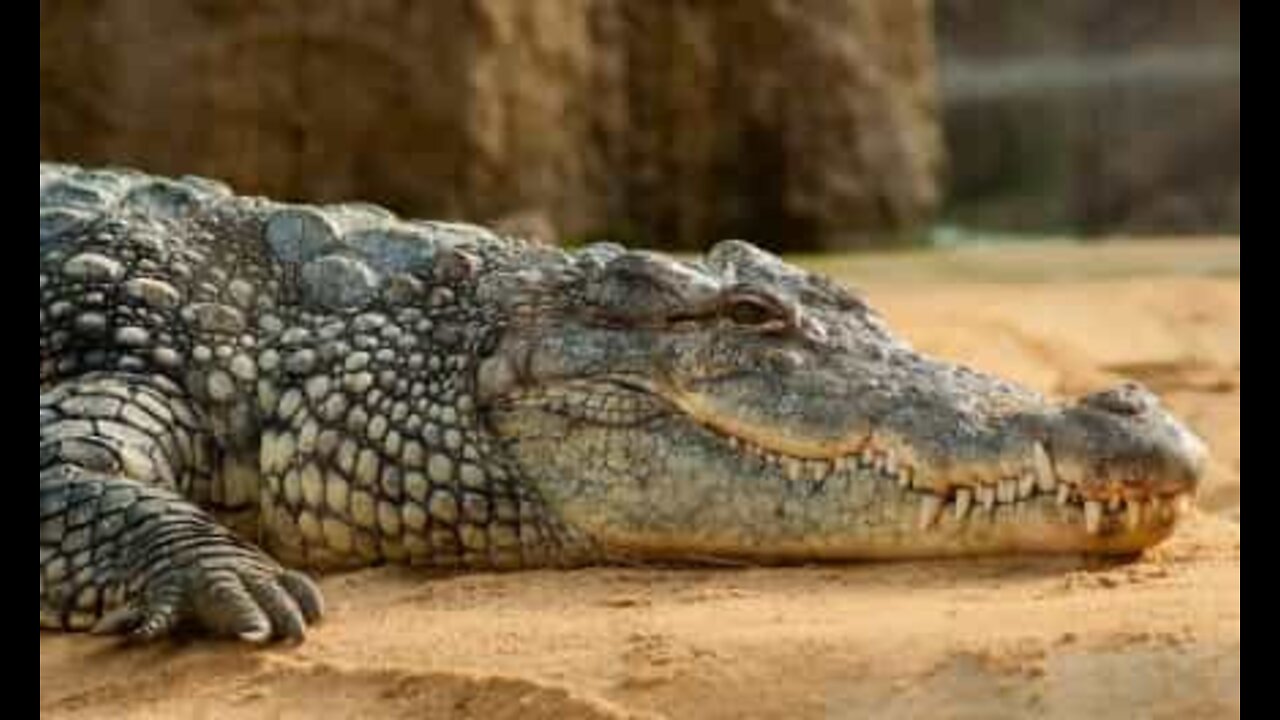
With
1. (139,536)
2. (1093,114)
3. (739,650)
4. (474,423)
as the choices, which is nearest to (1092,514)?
(739,650)

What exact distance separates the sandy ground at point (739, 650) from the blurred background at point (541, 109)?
569cm

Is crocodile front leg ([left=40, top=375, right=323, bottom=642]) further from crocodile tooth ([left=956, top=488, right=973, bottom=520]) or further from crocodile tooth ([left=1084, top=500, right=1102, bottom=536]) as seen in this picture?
crocodile tooth ([left=1084, top=500, right=1102, bottom=536])

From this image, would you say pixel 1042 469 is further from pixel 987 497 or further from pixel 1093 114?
pixel 1093 114

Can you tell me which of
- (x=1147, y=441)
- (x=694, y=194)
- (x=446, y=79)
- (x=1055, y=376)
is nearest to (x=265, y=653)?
(x=1147, y=441)

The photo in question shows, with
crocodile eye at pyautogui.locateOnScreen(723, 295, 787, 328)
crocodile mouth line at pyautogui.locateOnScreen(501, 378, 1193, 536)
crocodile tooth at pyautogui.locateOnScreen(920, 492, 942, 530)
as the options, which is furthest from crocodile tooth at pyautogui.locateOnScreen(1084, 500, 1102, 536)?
crocodile eye at pyautogui.locateOnScreen(723, 295, 787, 328)

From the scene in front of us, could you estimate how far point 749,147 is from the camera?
11.1 meters

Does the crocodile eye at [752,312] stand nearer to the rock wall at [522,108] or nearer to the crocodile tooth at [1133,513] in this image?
the crocodile tooth at [1133,513]

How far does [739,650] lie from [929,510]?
647mm

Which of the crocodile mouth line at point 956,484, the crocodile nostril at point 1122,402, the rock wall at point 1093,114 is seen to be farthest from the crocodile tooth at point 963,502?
the rock wall at point 1093,114

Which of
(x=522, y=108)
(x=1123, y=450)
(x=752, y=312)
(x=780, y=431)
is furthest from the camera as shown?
(x=522, y=108)

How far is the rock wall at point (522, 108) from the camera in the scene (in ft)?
31.6

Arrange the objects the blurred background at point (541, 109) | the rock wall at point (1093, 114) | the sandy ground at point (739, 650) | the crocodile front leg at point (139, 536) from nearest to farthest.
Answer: the sandy ground at point (739, 650), the crocodile front leg at point (139, 536), the blurred background at point (541, 109), the rock wall at point (1093, 114)

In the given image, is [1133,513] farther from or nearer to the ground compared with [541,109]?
nearer to the ground

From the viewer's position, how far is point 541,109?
33.6ft
